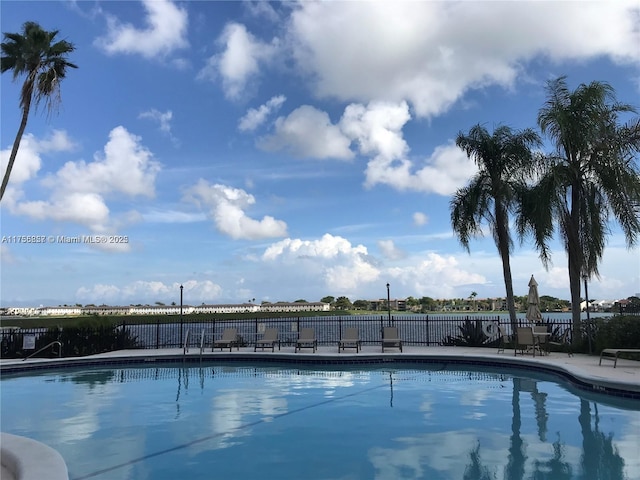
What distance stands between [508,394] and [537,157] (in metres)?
9.28

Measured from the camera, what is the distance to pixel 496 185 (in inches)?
710

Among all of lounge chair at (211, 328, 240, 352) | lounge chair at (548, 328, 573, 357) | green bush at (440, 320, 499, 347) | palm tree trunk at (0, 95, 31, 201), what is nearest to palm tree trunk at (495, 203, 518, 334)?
green bush at (440, 320, 499, 347)

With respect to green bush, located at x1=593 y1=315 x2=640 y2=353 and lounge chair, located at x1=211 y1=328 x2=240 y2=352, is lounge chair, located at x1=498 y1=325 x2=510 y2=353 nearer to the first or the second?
green bush, located at x1=593 y1=315 x2=640 y2=353

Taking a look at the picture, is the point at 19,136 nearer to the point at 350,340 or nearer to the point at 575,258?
the point at 350,340

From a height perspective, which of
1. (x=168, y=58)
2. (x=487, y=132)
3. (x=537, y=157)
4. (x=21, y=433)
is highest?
(x=168, y=58)

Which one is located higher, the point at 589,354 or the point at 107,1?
the point at 107,1

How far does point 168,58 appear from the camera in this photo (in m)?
16.1

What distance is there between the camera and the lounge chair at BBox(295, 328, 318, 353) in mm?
Result: 16844

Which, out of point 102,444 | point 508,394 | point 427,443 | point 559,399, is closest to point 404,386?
point 508,394

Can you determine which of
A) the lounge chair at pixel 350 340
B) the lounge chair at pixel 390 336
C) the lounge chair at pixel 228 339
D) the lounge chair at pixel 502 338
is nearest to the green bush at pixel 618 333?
the lounge chair at pixel 502 338

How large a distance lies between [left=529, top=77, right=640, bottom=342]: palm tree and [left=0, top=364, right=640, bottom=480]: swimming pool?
531 centimetres

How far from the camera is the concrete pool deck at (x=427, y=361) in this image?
400 inches

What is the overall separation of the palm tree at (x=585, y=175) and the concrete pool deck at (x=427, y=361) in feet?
11.3

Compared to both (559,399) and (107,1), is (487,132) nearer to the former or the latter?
(559,399)
